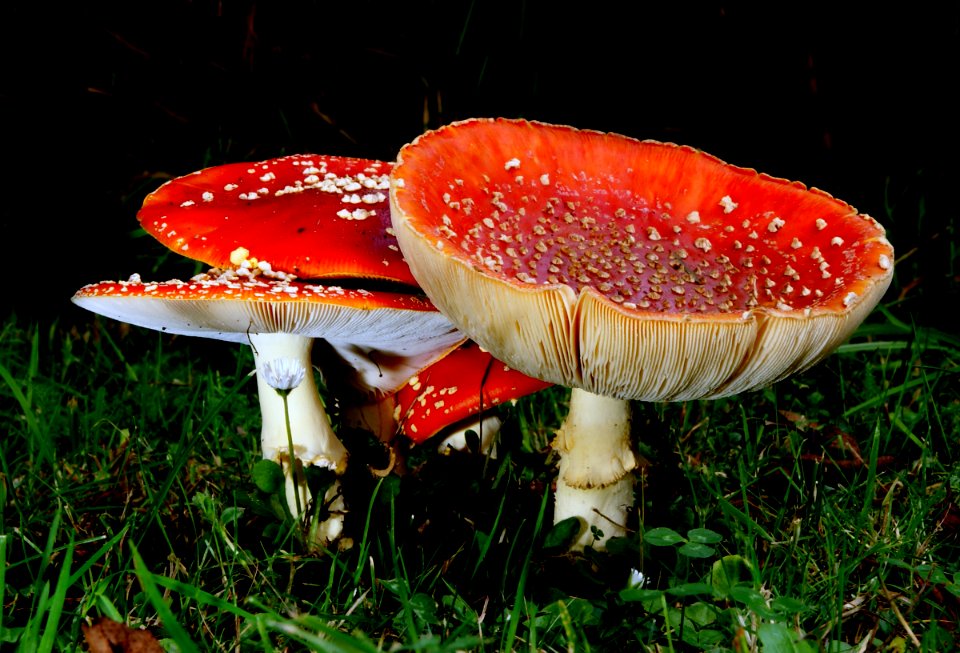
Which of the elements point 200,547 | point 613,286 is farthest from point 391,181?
point 200,547

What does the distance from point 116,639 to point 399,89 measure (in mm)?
3095

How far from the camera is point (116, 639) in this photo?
1733 millimetres

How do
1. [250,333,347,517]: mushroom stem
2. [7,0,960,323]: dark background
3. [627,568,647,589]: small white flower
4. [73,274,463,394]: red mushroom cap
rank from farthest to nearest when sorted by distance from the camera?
[7,0,960,323]: dark background, [250,333,347,517]: mushroom stem, [627,568,647,589]: small white flower, [73,274,463,394]: red mushroom cap

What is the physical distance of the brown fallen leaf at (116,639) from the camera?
5.56 ft

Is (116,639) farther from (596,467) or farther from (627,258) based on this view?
(627,258)

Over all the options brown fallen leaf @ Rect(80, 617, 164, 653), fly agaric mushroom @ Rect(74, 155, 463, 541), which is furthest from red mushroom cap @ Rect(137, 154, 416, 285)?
brown fallen leaf @ Rect(80, 617, 164, 653)

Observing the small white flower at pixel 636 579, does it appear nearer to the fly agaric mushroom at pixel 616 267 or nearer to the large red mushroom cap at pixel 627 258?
the fly agaric mushroom at pixel 616 267

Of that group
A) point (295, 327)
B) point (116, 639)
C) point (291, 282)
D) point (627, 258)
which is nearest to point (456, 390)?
point (295, 327)

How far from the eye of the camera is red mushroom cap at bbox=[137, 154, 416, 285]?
7.38 feet

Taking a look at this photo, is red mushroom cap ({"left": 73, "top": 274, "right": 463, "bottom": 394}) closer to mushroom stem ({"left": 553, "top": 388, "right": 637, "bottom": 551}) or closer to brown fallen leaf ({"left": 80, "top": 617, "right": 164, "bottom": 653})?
mushroom stem ({"left": 553, "top": 388, "right": 637, "bottom": 551})

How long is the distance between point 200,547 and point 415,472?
65cm

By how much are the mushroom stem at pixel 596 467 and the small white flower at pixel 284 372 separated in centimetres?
75

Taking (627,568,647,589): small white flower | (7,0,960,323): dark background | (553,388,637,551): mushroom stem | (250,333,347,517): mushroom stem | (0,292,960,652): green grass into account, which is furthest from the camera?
(7,0,960,323): dark background

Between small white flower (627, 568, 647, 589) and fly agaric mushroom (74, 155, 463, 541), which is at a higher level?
fly agaric mushroom (74, 155, 463, 541)
